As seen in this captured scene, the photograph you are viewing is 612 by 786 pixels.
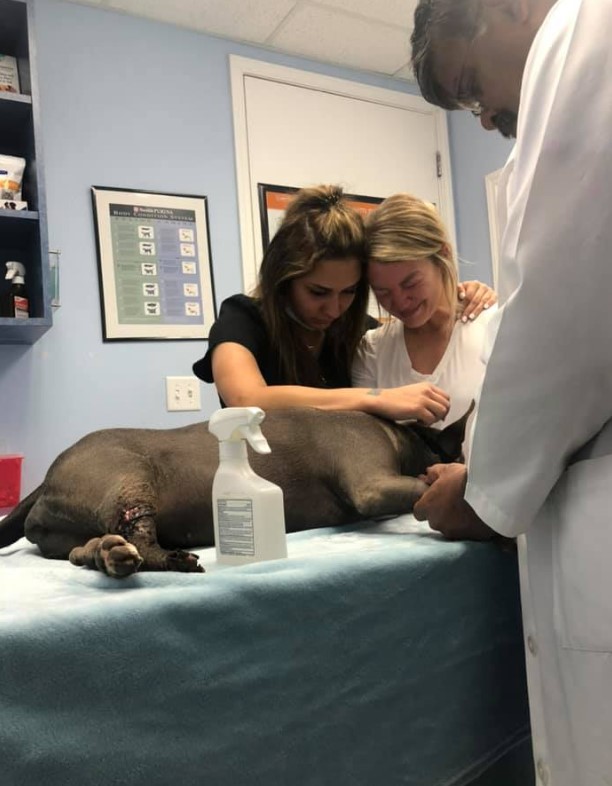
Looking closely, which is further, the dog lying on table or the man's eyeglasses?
the dog lying on table

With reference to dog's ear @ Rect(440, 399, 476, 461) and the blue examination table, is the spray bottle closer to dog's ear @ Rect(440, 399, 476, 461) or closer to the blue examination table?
the blue examination table

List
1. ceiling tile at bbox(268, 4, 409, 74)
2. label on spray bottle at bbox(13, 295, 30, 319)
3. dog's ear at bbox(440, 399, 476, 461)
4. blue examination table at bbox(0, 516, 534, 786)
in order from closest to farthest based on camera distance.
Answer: blue examination table at bbox(0, 516, 534, 786)
dog's ear at bbox(440, 399, 476, 461)
label on spray bottle at bbox(13, 295, 30, 319)
ceiling tile at bbox(268, 4, 409, 74)

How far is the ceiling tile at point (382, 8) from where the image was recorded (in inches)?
106

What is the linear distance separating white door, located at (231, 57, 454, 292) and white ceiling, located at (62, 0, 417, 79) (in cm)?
11

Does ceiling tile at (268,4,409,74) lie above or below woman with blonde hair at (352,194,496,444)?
above

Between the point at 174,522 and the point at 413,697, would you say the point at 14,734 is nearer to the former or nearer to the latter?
the point at 413,697

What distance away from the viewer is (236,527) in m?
0.91

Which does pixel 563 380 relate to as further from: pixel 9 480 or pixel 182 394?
pixel 182 394

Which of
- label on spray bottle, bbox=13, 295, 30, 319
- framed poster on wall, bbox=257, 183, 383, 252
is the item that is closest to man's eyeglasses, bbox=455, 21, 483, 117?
label on spray bottle, bbox=13, 295, 30, 319

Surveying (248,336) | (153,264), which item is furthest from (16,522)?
(153,264)

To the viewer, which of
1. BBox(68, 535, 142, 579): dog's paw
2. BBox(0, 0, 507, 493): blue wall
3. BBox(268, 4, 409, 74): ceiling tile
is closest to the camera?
BBox(68, 535, 142, 579): dog's paw

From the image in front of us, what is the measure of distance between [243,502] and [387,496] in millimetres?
368

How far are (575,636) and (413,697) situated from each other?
0.23m

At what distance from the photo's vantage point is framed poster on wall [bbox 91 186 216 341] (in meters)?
2.55
